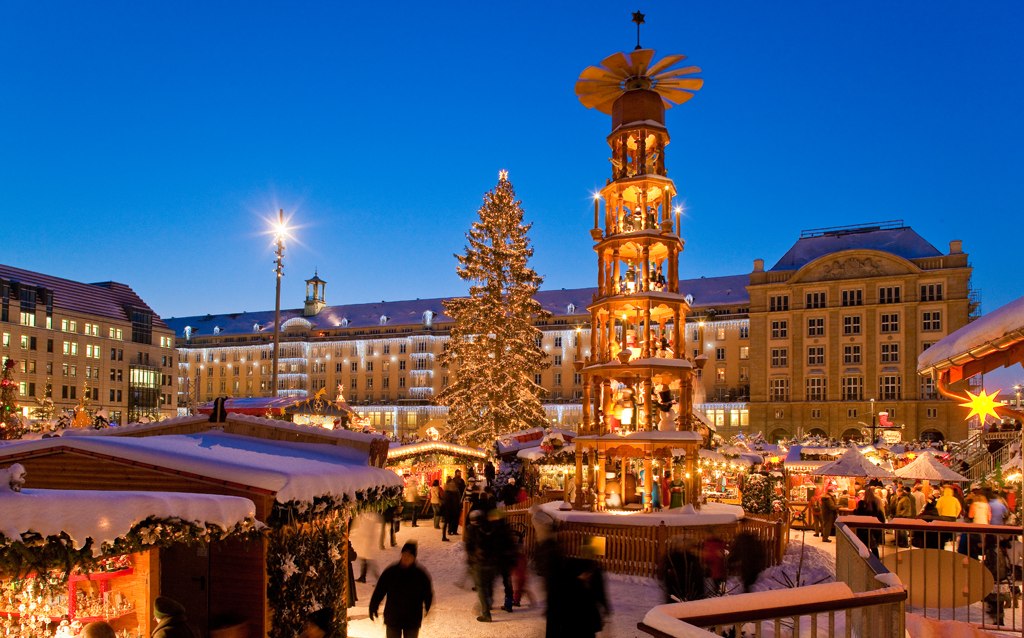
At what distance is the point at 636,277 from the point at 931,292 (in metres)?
53.8

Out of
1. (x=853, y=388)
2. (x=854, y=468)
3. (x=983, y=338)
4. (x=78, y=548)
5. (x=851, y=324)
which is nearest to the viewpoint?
(x=78, y=548)

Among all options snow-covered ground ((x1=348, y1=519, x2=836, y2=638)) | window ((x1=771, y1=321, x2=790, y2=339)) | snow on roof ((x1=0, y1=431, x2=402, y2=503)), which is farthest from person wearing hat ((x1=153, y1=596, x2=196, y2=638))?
window ((x1=771, y1=321, x2=790, y2=339))

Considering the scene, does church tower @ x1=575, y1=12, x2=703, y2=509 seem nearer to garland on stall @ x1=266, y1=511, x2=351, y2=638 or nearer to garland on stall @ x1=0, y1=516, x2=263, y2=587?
garland on stall @ x1=266, y1=511, x2=351, y2=638

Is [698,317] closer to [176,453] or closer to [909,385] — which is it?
[909,385]

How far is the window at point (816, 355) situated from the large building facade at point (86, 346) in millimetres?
54337

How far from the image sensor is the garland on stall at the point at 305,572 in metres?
9.66

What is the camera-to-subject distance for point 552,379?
89.4 meters

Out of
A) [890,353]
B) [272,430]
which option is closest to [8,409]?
[272,430]

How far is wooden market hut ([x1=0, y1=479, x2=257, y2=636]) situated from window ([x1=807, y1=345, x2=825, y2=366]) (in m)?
70.6

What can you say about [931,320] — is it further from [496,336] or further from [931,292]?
[496,336]

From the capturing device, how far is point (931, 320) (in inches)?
2717

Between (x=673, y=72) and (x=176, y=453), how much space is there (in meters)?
18.8

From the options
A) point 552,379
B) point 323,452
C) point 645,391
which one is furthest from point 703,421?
point 552,379

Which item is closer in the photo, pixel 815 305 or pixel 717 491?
pixel 717 491
